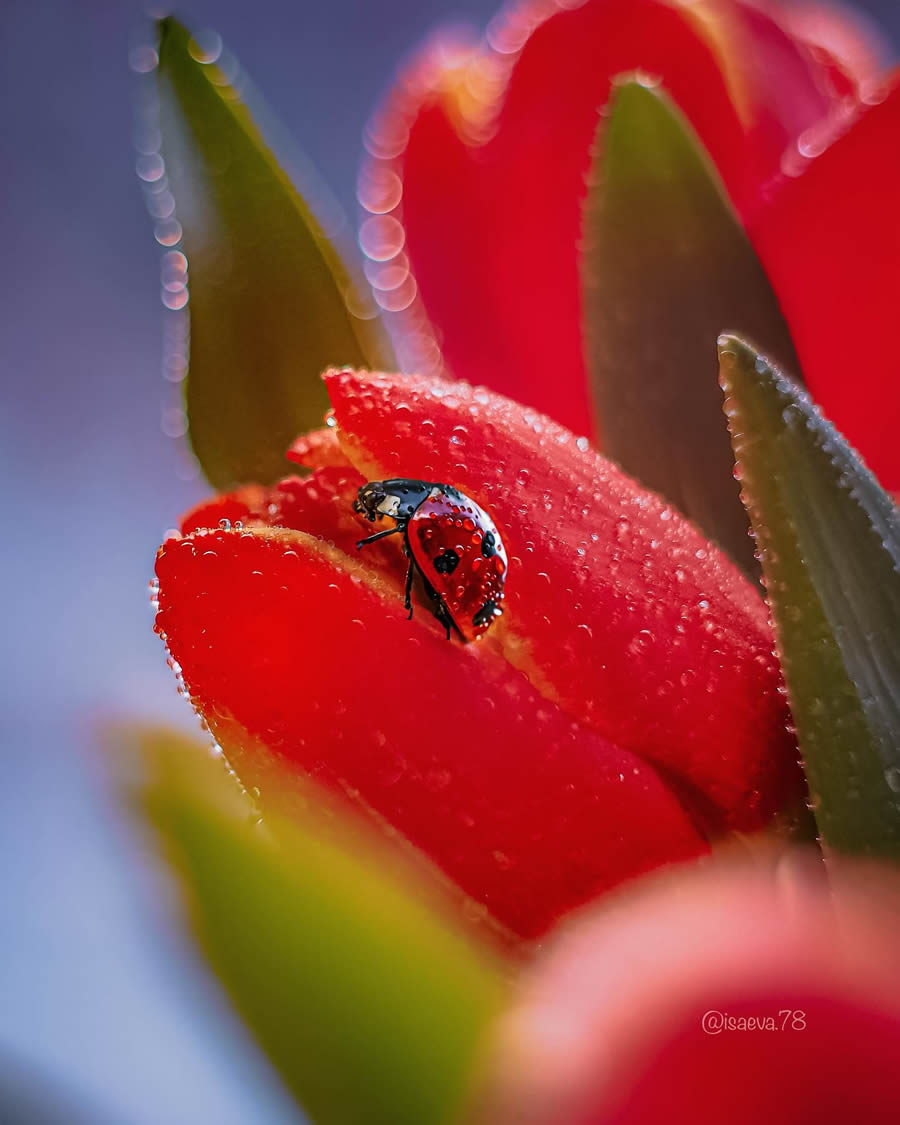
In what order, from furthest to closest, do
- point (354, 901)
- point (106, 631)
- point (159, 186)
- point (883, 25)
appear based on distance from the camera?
point (883, 25) < point (106, 631) < point (159, 186) < point (354, 901)

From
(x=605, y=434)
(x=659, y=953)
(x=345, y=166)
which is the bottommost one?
(x=659, y=953)

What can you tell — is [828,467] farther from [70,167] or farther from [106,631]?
[70,167]

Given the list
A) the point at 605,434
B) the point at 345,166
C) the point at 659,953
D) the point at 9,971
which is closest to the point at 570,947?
the point at 659,953

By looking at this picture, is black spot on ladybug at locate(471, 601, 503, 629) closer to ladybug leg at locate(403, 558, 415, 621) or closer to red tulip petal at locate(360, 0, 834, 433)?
ladybug leg at locate(403, 558, 415, 621)

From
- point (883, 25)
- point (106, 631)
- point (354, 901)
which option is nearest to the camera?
point (354, 901)

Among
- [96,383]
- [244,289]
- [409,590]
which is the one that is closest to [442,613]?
[409,590]

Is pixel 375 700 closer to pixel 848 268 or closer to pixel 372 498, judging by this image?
pixel 372 498
